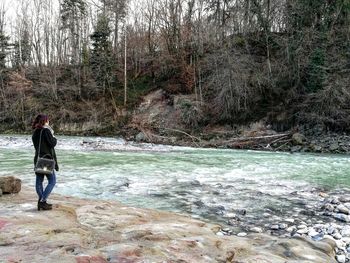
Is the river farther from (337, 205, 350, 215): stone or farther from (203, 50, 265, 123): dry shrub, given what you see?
(203, 50, 265, 123): dry shrub

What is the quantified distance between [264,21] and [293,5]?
4.60 metres

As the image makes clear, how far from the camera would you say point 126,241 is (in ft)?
20.7

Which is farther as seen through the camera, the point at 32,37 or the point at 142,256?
the point at 32,37

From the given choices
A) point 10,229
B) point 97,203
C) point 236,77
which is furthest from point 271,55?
point 10,229

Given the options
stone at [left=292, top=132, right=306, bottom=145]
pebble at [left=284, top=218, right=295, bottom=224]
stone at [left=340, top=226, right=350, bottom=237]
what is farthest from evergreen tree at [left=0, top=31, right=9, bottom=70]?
stone at [left=340, top=226, right=350, bottom=237]

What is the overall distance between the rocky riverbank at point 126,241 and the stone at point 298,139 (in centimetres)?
1990

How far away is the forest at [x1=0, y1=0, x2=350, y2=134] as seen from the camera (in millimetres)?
32188

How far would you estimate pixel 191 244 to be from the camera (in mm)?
6188

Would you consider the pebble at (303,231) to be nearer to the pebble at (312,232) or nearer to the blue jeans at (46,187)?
the pebble at (312,232)

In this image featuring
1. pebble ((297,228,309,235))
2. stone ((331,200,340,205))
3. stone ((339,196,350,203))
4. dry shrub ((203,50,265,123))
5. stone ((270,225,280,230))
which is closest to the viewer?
pebble ((297,228,309,235))

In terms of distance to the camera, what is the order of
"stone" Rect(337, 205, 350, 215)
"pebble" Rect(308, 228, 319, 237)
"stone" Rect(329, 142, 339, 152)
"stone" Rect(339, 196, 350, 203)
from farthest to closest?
"stone" Rect(329, 142, 339, 152)
"stone" Rect(339, 196, 350, 203)
"stone" Rect(337, 205, 350, 215)
"pebble" Rect(308, 228, 319, 237)

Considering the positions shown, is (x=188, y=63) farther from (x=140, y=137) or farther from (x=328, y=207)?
(x=328, y=207)

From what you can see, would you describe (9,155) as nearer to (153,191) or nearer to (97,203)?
(153,191)

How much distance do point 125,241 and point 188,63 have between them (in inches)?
1496
